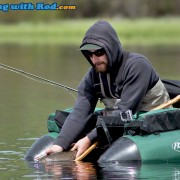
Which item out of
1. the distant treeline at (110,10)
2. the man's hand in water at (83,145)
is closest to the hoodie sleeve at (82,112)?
the man's hand in water at (83,145)

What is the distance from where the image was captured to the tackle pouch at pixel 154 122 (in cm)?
1001

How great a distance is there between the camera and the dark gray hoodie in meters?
10.1

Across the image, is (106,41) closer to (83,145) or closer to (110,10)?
(83,145)

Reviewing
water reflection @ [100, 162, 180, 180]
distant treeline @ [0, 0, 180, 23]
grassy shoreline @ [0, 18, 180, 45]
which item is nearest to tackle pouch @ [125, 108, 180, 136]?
water reflection @ [100, 162, 180, 180]

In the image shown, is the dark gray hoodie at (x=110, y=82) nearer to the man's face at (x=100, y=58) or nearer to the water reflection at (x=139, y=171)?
the man's face at (x=100, y=58)

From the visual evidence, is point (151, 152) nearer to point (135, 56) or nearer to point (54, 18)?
point (135, 56)

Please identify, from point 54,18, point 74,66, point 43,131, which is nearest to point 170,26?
point 54,18

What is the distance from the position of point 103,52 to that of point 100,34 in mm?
184

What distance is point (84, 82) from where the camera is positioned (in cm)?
1059

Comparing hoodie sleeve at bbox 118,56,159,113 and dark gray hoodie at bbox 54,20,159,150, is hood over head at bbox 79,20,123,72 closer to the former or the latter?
dark gray hoodie at bbox 54,20,159,150

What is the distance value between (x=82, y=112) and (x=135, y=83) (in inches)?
29.9

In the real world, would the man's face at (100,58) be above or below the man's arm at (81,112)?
above

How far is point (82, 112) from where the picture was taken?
34.8ft

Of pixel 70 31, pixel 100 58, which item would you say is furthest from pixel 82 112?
pixel 70 31
